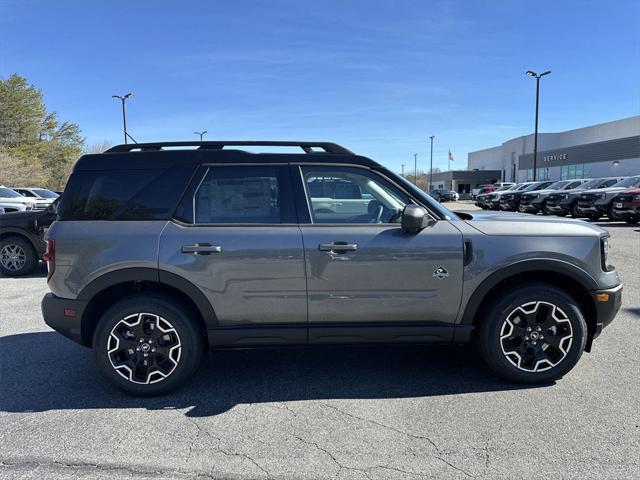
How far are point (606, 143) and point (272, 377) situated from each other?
185 feet

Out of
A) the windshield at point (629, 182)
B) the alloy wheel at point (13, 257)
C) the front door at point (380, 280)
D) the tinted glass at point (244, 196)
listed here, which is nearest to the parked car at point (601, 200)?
the windshield at point (629, 182)

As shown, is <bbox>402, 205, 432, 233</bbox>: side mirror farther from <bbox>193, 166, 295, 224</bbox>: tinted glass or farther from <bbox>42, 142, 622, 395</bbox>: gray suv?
<bbox>193, 166, 295, 224</bbox>: tinted glass

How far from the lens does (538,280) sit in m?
3.79

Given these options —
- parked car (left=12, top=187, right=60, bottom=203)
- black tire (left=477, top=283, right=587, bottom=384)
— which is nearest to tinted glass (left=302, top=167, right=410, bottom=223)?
black tire (left=477, top=283, right=587, bottom=384)

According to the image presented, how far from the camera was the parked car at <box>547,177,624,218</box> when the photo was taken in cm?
2051

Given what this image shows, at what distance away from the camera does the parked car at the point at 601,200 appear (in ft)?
58.4

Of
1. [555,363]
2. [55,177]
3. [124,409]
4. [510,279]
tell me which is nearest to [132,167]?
[124,409]

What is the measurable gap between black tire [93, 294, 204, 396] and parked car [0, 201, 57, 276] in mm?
5790

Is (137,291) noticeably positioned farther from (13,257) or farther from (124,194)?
(13,257)

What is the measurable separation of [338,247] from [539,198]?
22.5 metres

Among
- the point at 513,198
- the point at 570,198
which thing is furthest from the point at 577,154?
the point at 570,198

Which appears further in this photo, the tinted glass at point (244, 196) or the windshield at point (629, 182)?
the windshield at point (629, 182)

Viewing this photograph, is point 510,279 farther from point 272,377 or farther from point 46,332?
point 46,332

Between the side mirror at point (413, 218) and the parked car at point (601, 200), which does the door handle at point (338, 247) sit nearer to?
the side mirror at point (413, 218)
